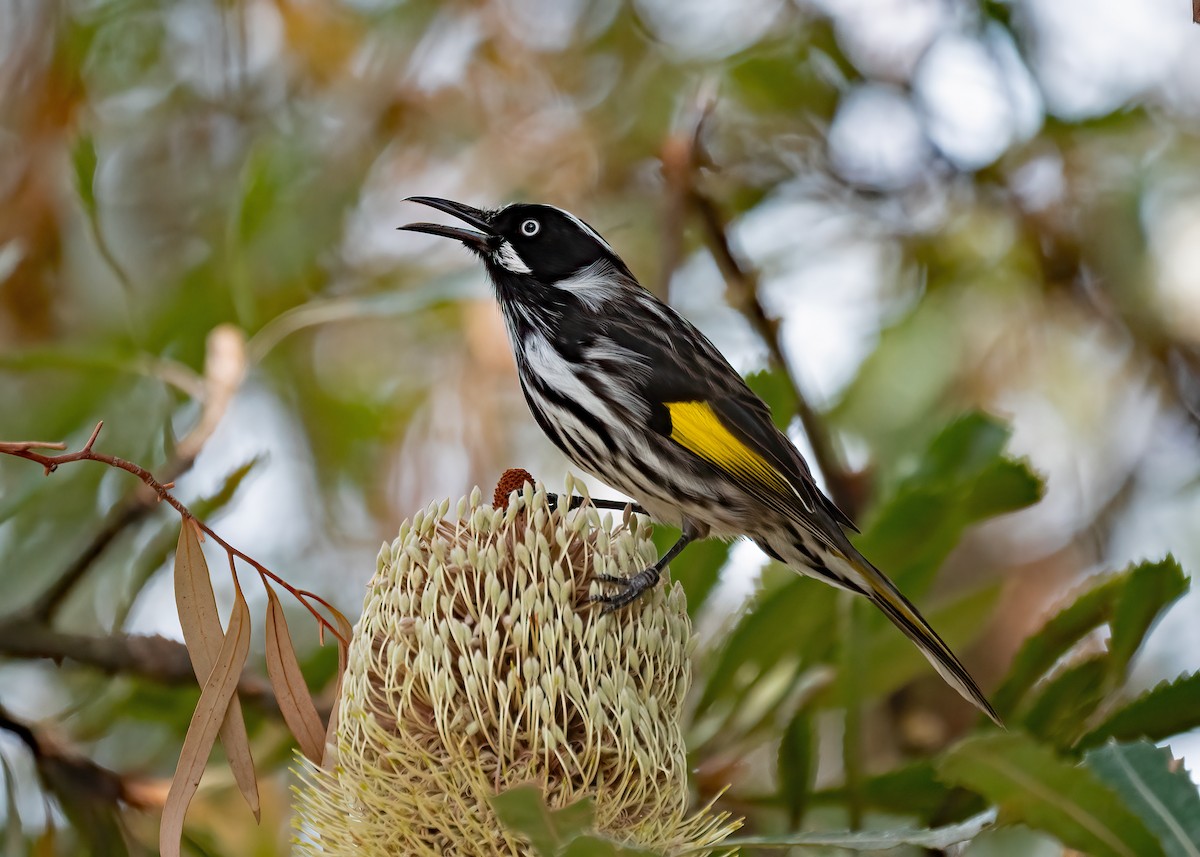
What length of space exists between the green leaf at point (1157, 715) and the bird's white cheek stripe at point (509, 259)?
1.98m

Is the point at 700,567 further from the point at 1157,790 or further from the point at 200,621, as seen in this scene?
the point at 1157,790

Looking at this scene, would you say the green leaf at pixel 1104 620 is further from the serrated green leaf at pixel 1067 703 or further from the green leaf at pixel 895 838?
the green leaf at pixel 895 838

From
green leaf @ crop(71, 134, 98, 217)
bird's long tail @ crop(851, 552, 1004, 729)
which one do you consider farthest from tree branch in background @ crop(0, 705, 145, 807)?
bird's long tail @ crop(851, 552, 1004, 729)

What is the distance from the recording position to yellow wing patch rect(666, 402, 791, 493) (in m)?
3.43

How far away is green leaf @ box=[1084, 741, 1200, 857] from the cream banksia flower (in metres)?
0.76

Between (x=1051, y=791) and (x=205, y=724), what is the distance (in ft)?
4.52

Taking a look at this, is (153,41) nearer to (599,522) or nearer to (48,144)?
(48,144)

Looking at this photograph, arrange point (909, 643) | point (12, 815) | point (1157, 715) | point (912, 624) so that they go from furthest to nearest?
point (909, 643) → point (912, 624) → point (12, 815) → point (1157, 715)

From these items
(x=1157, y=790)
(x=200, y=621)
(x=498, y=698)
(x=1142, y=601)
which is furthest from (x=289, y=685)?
(x=1142, y=601)

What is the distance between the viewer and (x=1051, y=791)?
189 centimetres

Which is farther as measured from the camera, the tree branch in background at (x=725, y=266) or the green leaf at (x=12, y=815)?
the tree branch in background at (x=725, y=266)

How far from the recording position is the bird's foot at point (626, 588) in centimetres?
241

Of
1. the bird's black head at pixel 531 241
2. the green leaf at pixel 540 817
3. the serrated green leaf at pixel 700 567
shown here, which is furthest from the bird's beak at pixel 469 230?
the green leaf at pixel 540 817

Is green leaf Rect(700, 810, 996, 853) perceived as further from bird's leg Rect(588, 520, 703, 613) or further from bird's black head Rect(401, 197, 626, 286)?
bird's black head Rect(401, 197, 626, 286)
